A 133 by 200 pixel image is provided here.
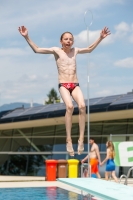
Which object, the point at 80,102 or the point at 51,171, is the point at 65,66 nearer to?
the point at 80,102

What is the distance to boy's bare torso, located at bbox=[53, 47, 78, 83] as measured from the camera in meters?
7.55

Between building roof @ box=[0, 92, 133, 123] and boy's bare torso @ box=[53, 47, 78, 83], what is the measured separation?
19.8m

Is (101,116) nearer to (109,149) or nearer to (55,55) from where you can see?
(109,149)

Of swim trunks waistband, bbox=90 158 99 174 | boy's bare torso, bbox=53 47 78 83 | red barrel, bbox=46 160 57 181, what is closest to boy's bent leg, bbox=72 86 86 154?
boy's bare torso, bbox=53 47 78 83

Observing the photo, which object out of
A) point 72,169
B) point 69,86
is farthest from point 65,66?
point 72,169

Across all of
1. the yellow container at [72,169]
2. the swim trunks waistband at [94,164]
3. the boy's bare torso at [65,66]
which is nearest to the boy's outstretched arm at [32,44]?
the boy's bare torso at [65,66]

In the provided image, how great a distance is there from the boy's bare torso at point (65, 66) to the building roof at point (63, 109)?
1978 cm

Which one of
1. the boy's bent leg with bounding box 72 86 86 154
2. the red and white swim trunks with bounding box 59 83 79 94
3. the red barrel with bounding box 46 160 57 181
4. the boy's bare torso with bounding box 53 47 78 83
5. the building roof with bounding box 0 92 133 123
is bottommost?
the red barrel with bounding box 46 160 57 181

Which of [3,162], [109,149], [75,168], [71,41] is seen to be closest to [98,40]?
[71,41]

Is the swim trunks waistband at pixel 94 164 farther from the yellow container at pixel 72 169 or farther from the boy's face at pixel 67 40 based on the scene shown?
the boy's face at pixel 67 40

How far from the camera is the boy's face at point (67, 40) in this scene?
753 centimetres

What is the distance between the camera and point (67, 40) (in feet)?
24.8

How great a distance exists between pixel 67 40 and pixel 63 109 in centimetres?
2354

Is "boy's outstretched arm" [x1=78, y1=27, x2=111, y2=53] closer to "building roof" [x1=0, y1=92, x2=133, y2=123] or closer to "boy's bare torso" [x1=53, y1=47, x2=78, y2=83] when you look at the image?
"boy's bare torso" [x1=53, y1=47, x2=78, y2=83]
